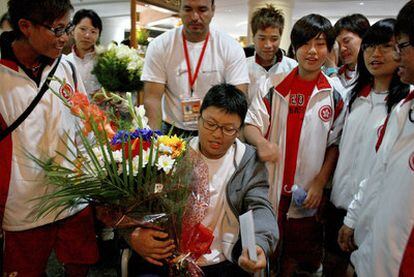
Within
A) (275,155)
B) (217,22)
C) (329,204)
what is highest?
(217,22)

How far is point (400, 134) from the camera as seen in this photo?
49.6 inches

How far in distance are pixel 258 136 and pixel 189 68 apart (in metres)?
0.55

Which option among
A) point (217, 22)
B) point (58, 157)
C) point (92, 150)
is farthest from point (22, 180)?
point (217, 22)

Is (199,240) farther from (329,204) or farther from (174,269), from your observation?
(329,204)

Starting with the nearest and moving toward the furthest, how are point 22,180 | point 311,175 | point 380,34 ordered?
point 22,180
point 380,34
point 311,175

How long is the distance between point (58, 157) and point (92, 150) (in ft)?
1.48

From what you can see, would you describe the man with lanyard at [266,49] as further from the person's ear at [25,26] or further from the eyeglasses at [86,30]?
the person's ear at [25,26]

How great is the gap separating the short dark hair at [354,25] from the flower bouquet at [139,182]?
60.4 inches

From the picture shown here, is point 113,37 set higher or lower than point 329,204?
higher

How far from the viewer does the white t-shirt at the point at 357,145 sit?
166cm

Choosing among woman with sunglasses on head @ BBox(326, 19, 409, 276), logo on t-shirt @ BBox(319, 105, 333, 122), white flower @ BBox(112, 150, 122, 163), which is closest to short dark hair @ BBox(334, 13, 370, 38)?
woman with sunglasses on head @ BBox(326, 19, 409, 276)

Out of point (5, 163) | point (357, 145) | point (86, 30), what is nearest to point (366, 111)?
point (357, 145)

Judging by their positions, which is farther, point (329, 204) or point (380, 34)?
point (329, 204)

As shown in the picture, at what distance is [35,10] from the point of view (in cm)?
135
